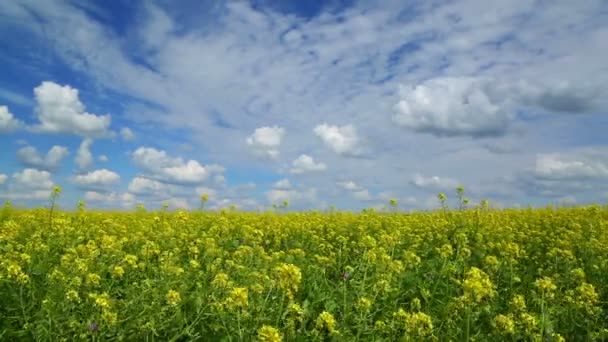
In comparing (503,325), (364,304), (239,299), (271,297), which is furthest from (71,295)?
(503,325)

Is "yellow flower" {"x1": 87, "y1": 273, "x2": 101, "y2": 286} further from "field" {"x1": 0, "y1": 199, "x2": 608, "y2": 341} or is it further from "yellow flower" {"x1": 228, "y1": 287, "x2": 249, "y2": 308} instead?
"yellow flower" {"x1": 228, "y1": 287, "x2": 249, "y2": 308}

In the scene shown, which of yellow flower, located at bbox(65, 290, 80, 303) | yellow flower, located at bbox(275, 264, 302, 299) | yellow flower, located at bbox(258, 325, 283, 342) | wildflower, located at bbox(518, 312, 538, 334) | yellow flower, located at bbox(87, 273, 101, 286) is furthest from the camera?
yellow flower, located at bbox(87, 273, 101, 286)

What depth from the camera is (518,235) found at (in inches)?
466

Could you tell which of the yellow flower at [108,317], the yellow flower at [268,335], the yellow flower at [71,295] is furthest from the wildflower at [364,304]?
the yellow flower at [71,295]

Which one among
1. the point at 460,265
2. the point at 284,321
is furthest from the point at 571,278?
the point at 284,321

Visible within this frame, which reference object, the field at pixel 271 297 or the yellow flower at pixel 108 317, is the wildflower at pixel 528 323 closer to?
the field at pixel 271 297

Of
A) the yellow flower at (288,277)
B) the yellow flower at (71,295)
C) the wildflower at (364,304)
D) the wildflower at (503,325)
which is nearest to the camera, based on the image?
the wildflower at (503,325)

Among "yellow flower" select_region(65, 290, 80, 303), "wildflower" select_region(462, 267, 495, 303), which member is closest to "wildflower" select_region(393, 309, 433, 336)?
"wildflower" select_region(462, 267, 495, 303)

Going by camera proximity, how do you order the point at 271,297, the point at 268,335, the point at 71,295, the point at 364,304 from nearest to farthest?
the point at 268,335
the point at 71,295
the point at 364,304
the point at 271,297

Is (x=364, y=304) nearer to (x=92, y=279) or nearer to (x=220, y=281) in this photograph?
(x=220, y=281)

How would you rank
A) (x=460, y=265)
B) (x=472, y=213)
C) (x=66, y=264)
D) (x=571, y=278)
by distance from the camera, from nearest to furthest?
(x=66, y=264) < (x=571, y=278) < (x=460, y=265) < (x=472, y=213)

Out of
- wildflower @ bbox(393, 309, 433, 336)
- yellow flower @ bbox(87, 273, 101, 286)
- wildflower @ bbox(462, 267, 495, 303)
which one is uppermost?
wildflower @ bbox(462, 267, 495, 303)

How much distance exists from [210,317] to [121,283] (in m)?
2.16

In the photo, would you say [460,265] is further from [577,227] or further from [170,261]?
[577,227]
